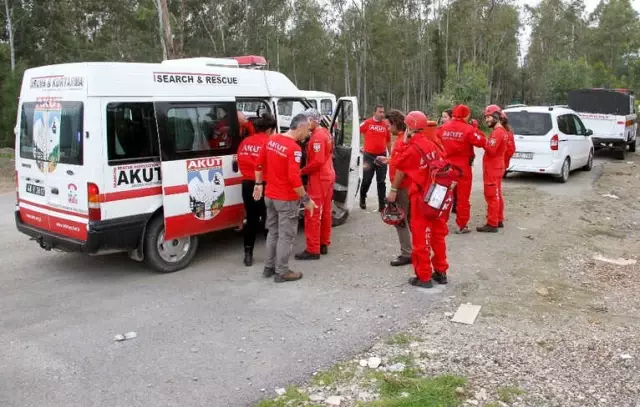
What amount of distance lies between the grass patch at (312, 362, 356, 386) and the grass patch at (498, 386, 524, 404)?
3.21 feet

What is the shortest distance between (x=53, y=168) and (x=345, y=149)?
3805mm

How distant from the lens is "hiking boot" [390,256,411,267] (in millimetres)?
6332

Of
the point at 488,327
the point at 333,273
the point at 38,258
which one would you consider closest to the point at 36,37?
the point at 38,258

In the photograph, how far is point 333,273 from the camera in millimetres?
6109

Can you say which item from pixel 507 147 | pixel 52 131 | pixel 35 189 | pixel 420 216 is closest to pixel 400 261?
pixel 420 216

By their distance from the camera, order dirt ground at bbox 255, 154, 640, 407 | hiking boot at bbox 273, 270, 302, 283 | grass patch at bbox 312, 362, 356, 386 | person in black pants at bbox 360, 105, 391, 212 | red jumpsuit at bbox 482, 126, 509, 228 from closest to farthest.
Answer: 1. dirt ground at bbox 255, 154, 640, 407
2. grass patch at bbox 312, 362, 356, 386
3. hiking boot at bbox 273, 270, 302, 283
4. red jumpsuit at bbox 482, 126, 509, 228
5. person in black pants at bbox 360, 105, 391, 212

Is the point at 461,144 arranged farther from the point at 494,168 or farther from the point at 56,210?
the point at 56,210

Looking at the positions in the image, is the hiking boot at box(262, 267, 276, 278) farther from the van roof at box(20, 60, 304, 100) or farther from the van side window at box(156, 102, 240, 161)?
the van roof at box(20, 60, 304, 100)

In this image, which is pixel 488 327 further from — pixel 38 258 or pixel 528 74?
pixel 528 74

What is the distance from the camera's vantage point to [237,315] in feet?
16.2

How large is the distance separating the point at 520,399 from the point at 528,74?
64.3 metres

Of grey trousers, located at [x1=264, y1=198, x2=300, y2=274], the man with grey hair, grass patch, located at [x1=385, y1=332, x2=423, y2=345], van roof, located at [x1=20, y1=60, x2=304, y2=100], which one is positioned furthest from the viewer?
grey trousers, located at [x1=264, y1=198, x2=300, y2=274]

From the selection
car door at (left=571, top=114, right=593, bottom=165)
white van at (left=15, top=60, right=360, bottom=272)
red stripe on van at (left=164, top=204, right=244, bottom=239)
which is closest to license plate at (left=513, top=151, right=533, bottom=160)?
car door at (left=571, top=114, right=593, bottom=165)

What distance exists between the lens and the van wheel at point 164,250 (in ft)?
19.0
